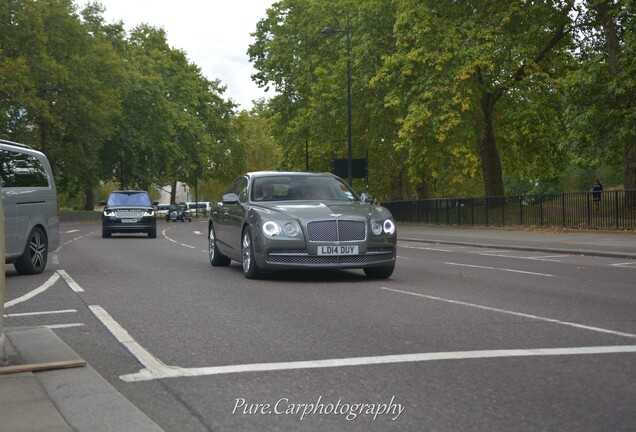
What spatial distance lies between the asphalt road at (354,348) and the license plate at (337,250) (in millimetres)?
445

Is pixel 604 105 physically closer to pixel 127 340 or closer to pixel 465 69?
pixel 465 69

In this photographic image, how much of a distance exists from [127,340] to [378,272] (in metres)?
6.10

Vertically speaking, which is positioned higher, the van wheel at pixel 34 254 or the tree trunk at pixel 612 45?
the tree trunk at pixel 612 45

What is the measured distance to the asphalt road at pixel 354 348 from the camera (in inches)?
171

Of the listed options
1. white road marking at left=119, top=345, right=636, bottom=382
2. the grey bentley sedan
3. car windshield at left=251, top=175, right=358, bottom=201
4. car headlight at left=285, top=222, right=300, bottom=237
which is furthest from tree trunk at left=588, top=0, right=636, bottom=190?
white road marking at left=119, top=345, right=636, bottom=382

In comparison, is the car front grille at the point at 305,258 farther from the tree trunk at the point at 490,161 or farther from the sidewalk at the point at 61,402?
the tree trunk at the point at 490,161

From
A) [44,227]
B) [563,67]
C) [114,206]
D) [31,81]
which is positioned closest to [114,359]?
[44,227]

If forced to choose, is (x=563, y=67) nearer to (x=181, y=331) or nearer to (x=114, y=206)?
(x=114, y=206)

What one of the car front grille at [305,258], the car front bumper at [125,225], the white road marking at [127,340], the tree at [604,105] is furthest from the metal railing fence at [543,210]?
the white road marking at [127,340]

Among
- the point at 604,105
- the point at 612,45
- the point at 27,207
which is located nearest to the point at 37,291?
the point at 27,207

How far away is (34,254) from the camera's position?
13.7 metres

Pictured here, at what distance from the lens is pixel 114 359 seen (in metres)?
5.91

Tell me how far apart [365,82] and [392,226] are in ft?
97.9

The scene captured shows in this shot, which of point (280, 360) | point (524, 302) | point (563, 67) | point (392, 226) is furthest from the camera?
point (563, 67)
